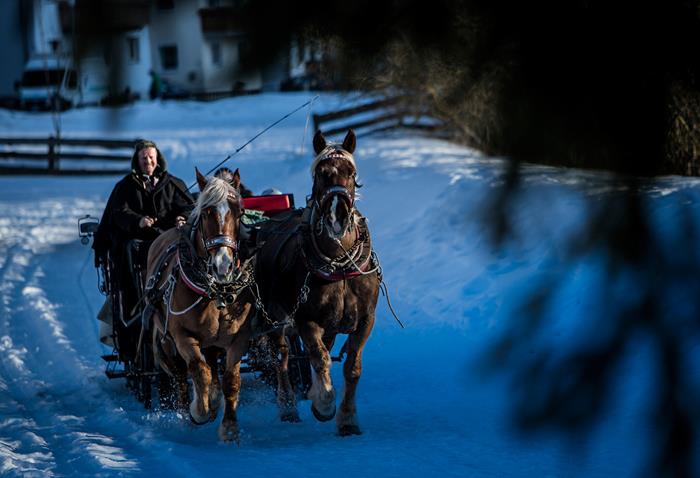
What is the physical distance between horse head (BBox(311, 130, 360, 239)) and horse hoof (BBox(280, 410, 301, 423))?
1.66m

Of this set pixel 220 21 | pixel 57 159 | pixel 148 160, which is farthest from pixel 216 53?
pixel 57 159

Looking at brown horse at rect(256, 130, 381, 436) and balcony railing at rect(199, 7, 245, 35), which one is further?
brown horse at rect(256, 130, 381, 436)

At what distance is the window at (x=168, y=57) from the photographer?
1525 mm

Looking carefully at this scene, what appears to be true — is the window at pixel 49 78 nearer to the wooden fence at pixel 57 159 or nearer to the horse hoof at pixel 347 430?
→ the horse hoof at pixel 347 430

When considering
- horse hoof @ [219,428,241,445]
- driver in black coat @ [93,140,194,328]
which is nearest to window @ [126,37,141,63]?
horse hoof @ [219,428,241,445]

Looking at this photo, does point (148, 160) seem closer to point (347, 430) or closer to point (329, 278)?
point (329, 278)

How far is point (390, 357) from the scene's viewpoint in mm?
10734

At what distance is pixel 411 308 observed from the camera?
39.5 ft

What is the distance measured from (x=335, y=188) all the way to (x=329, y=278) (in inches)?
29.0

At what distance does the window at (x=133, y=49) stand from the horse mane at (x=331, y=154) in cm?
529

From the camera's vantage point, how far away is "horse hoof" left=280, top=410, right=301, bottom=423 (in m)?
7.91

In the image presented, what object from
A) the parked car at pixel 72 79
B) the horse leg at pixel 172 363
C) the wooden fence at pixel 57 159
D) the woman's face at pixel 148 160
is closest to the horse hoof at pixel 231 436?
the horse leg at pixel 172 363

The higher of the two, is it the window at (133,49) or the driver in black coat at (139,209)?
the window at (133,49)

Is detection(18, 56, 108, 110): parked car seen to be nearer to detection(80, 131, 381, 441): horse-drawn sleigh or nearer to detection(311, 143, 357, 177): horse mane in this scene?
detection(80, 131, 381, 441): horse-drawn sleigh
